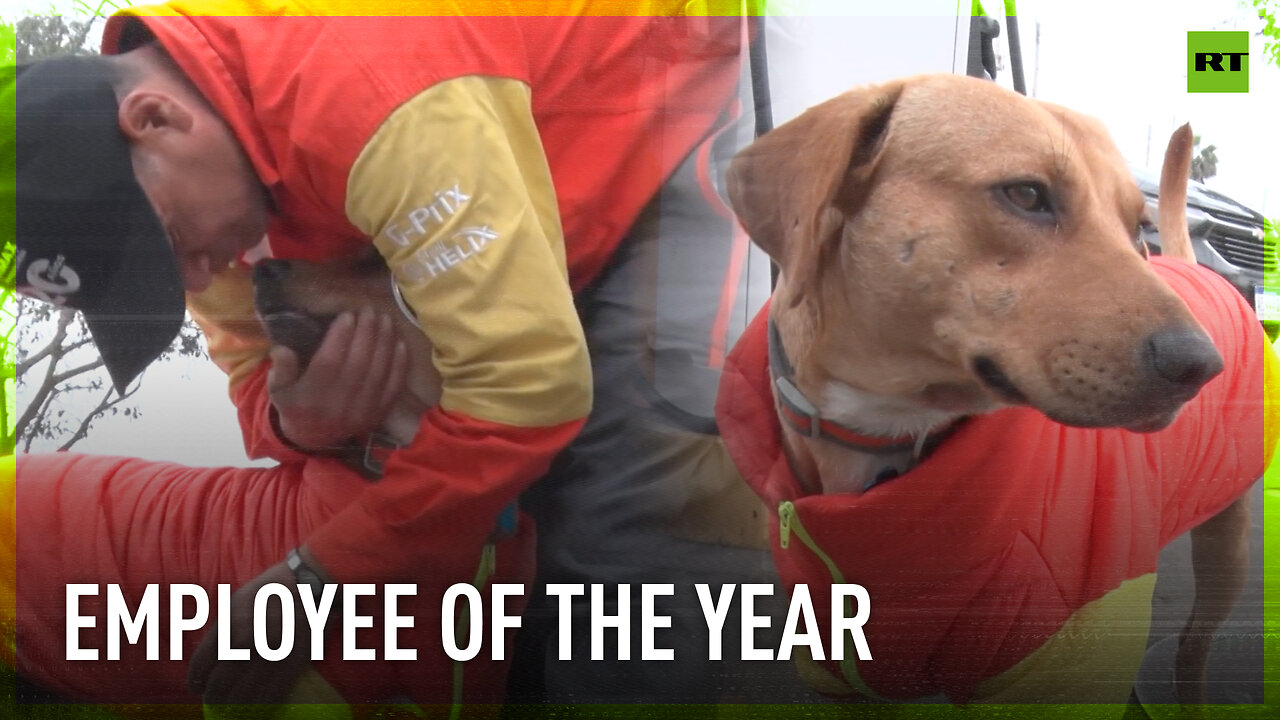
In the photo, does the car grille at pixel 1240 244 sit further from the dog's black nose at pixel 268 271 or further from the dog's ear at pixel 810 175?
the dog's black nose at pixel 268 271

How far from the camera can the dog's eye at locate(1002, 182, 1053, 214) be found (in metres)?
1.46

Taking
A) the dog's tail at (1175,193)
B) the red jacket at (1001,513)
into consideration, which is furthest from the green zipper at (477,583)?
the dog's tail at (1175,193)

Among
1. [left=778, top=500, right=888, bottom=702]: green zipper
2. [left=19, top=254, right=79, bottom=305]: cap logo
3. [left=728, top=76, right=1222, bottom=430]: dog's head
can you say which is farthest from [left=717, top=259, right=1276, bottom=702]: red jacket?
[left=19, top=254, right=79, bottom=305]: cap logo

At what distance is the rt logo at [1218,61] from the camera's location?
1.61 meters

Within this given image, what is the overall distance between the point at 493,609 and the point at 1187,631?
121cm

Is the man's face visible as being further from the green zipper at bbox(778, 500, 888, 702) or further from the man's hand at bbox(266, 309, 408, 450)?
the green zipper at bbox(778, 500, 888, 702)

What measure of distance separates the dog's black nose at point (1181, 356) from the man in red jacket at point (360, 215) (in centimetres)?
75

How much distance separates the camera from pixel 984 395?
153 cm

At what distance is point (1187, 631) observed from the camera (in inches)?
67.1

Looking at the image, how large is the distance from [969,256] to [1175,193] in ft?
1.43

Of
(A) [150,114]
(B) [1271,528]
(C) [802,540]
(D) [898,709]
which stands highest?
(A) [150,114]

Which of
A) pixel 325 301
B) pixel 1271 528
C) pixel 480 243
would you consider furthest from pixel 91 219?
pixel 1271 528

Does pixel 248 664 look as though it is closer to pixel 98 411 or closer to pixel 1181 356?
pixel 98 411

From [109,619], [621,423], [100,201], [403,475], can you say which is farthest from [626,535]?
[100,201]
